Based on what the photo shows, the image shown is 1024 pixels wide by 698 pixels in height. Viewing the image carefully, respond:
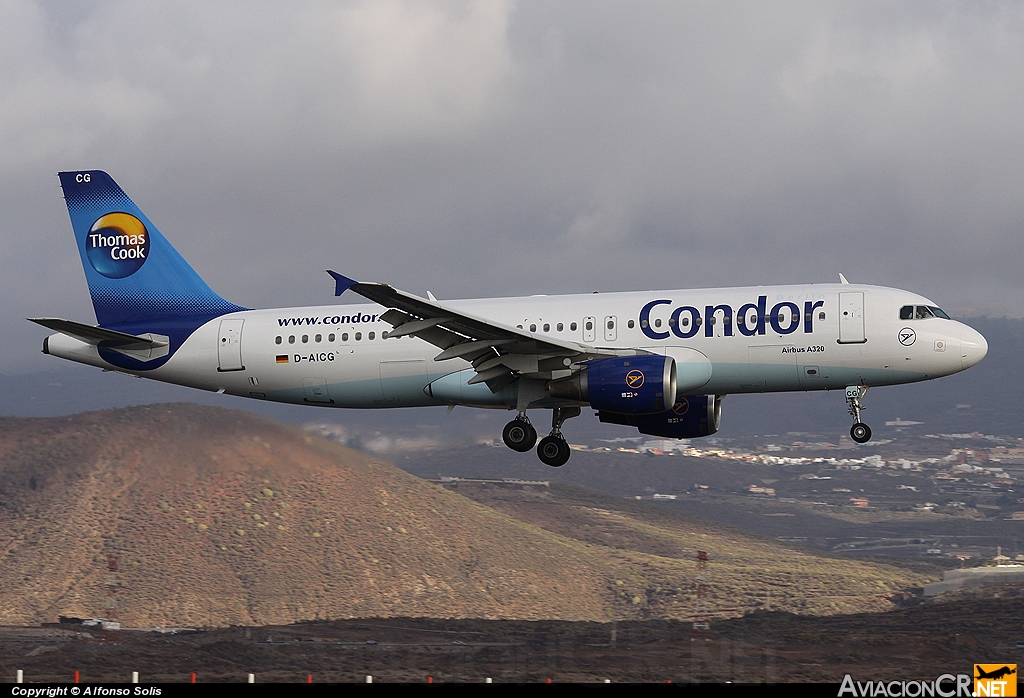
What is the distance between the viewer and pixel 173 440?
68.7 m

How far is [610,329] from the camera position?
126ft

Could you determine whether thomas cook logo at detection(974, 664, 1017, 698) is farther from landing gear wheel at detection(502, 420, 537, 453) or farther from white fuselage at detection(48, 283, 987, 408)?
landing gear wheel at detection(502, 420, 537, 453)

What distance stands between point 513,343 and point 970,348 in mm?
14132

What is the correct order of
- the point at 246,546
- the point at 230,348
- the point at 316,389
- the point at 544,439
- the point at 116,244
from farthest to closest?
the point at 246,546
the point at 116,244
the point at 230,348
the point at 544,439
the point at 316,389

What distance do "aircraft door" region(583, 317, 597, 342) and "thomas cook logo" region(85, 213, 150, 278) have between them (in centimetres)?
1730

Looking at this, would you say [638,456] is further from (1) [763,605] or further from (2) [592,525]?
(1) [763,605]

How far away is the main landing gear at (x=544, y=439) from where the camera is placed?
4056 cm

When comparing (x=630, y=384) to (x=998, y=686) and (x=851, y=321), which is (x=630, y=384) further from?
(x=998, y=686)

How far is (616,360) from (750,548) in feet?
207

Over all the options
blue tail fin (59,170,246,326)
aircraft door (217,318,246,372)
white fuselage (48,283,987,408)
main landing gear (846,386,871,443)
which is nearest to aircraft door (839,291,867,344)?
white fuselage (48,283,987,408)

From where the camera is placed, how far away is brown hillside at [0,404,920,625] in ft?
221

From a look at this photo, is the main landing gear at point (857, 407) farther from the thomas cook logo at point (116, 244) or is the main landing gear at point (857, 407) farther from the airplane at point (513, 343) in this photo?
the thomas cook logo at point (116, 244)

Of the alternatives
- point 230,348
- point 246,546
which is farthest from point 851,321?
point 246,546

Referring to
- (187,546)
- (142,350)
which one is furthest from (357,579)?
(142,350)
